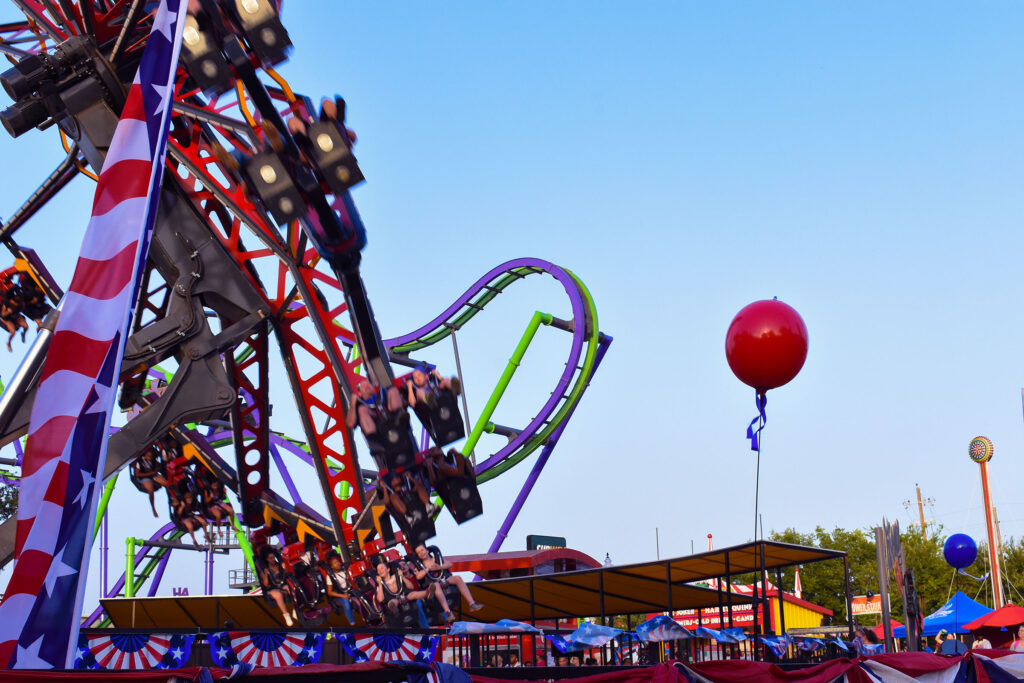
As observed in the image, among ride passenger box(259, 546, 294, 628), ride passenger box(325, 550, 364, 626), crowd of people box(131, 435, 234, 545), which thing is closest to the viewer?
ride passenger box(325, 550, 364, 626)

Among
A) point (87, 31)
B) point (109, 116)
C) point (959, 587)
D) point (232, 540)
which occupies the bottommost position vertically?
point (959, 587)

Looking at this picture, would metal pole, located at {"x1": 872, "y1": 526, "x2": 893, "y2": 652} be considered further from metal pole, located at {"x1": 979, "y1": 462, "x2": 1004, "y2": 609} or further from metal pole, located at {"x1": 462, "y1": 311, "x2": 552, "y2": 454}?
metal pole, located at {"x1": 979, "y1": 462, "x2": 1004, "y2": 609}

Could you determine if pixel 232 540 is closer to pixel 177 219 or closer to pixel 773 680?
pixel 177 219

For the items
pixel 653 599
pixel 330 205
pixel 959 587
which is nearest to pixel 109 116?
pixel 330 205

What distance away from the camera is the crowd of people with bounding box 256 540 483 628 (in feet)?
31.0

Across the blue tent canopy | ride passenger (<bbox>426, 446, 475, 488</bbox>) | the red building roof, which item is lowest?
the blue tent canopy

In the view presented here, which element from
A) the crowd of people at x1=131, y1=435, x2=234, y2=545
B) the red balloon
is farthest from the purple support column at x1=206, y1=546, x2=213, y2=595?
the red balloon

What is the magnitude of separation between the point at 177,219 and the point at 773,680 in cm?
699

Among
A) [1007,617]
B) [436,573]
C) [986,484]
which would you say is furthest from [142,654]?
[986,484]

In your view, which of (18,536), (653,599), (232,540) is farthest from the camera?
(232,540)

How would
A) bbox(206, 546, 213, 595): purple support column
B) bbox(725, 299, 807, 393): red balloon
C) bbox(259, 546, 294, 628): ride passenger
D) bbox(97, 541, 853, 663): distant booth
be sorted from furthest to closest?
bbox(206, 546, 213, 595): purple support column < bbox(97, 541, 853, 663): distant booth < bbox(725, 299, 807, 393): red balloon < bbox(259, 546, 294, 628): ride passenger

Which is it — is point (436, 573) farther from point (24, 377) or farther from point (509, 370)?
point (509, 370)

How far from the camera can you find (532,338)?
67.6ft

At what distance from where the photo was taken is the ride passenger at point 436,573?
372 inches
